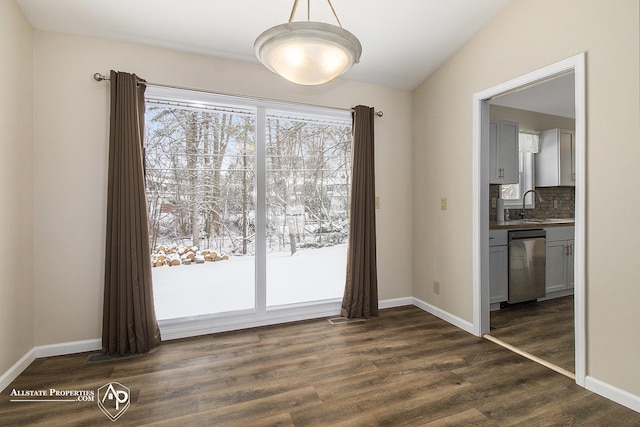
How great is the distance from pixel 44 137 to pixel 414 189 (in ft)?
12.0

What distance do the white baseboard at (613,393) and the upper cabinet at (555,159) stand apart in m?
3.35

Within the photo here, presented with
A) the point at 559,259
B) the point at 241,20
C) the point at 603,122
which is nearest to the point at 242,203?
the point at 241,20

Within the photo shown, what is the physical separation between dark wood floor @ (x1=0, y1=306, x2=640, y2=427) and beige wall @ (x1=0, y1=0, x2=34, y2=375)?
1.21 ft

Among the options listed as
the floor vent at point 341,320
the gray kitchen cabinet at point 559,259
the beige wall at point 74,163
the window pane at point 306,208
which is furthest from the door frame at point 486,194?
the beige wall at point 74,163

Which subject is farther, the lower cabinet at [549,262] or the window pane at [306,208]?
the lower cabinet at [549,262]

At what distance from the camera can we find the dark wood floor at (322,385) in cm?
181

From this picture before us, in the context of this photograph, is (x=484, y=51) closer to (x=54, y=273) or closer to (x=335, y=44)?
(x=335, y=44)

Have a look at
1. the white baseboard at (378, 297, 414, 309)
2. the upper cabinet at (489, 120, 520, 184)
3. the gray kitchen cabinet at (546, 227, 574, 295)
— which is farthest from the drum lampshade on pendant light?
the gray kitchen cabinet at (546, 227, 574, 295)

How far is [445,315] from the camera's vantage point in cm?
334

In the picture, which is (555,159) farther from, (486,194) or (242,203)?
(242,203)

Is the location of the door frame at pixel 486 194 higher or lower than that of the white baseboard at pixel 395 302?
higher

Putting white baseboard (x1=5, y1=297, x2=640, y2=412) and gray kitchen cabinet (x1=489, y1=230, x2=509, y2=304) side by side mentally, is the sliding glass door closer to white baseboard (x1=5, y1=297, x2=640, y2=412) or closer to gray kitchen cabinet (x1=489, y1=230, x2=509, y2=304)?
white baseboard (x1=5, y1=297, x2=640, y2=412)

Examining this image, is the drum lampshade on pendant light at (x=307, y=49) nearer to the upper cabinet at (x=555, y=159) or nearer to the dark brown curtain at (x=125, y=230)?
the dark brown curtain at (x=125, y=230)

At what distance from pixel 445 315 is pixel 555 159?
3.09 meters
